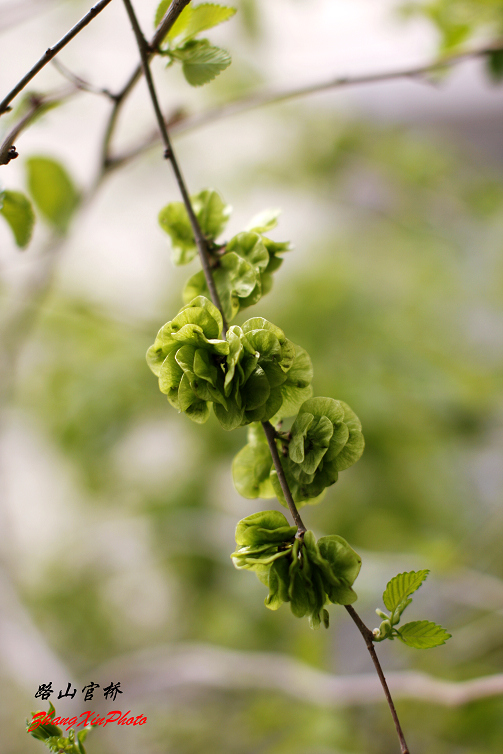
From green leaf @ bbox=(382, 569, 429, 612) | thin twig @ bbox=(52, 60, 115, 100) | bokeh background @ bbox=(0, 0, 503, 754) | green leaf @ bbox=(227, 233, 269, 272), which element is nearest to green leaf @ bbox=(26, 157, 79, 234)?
bokeh background @ bbox=(0, 0, 503, 754)

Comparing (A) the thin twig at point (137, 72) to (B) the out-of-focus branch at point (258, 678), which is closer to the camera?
(A) the thin twig at point (137, 72)

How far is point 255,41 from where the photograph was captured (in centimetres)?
80

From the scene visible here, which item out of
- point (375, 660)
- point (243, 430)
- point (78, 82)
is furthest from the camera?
point (243, 430)

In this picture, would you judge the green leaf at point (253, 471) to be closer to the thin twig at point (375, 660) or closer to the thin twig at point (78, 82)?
the thin twig at point (375, 660)

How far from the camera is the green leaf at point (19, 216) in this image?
219mm

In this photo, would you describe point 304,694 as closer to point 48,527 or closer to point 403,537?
point 403,537

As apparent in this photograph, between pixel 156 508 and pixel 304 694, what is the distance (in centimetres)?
43

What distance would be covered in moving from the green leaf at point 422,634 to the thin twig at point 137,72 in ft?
0.64

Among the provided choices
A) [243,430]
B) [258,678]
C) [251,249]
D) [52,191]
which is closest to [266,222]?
[251,249]

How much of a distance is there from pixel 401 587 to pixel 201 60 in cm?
19

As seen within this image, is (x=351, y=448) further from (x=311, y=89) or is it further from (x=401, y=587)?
(x=311, y=89)

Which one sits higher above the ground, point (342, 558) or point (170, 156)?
point (170, 156)

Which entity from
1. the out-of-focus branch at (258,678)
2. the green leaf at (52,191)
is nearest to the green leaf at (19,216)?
the green leaf at (52,191)

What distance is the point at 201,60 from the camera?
19cm
